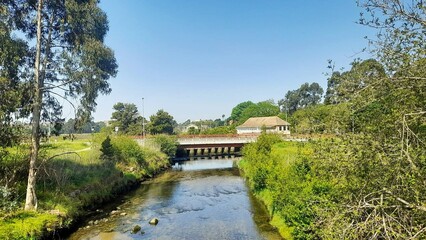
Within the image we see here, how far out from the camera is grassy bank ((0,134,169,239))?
15.8m

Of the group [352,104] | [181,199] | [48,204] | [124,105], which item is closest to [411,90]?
[352,104]

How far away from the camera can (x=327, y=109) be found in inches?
363

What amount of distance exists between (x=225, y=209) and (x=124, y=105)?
78.6 metres

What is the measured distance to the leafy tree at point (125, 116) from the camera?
92375 millimetres

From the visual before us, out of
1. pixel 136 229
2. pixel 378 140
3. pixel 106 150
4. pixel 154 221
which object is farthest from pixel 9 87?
pixel 106 150

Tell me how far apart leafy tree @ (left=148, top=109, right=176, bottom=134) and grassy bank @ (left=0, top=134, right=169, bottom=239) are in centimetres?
4634

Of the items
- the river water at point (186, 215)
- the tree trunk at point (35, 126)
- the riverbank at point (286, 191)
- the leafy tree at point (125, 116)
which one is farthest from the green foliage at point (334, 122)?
the leafy tree at point (125, 116)

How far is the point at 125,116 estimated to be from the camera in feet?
310

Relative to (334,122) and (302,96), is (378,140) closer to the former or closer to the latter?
(334,122)

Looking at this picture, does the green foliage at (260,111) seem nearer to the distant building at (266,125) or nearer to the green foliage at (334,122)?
the distant building at (266,125)

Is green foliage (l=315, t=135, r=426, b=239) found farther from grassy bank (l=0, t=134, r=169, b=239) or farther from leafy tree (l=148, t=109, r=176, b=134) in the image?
leafy tree (l=148, t=109, r=176, b=134)

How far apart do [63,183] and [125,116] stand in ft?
245

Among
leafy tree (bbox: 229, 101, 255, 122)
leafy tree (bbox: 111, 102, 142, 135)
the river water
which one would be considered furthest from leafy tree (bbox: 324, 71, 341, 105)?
leafy tree (bbox: 229, 101, 255, 122)

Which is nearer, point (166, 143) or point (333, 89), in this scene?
point (333, 89)
